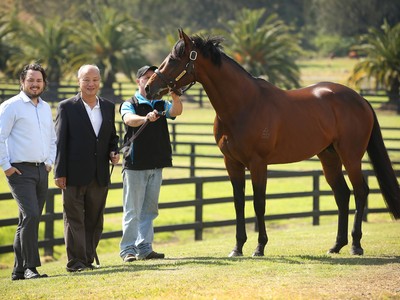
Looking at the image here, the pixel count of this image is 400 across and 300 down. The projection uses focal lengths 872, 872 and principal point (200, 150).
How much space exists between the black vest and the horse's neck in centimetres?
55

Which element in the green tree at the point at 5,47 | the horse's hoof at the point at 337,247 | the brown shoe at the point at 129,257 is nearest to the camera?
the brown shoe at the point at 129,257

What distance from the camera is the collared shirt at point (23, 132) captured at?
25.7 feet

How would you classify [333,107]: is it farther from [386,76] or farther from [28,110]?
[386,76]

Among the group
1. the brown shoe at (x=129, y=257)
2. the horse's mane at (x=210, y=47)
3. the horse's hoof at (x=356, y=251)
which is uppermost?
the horse's mane at (x=210, y=47)

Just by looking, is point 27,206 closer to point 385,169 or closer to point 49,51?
point 385,169

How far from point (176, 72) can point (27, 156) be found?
5.71 ft

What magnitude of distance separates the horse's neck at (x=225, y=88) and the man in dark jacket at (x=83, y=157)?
1.07m

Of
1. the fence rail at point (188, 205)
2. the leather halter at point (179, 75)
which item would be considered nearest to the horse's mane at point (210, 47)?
the leather halter at point (179, 75)

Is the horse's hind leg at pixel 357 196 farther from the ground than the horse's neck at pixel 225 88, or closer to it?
closer to it

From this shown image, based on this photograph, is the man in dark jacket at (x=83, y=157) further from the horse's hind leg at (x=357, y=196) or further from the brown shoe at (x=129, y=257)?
the horse's hind leg at (x=357, y=196)

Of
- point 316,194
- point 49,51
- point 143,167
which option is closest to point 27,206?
point 143,167

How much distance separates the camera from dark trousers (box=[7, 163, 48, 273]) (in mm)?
7863

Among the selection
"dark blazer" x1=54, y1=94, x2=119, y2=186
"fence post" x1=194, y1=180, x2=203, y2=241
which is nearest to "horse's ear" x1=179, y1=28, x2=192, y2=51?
"dark blazer" x1=54, y1=94, x2=119, y2=186

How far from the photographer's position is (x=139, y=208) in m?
9.06
